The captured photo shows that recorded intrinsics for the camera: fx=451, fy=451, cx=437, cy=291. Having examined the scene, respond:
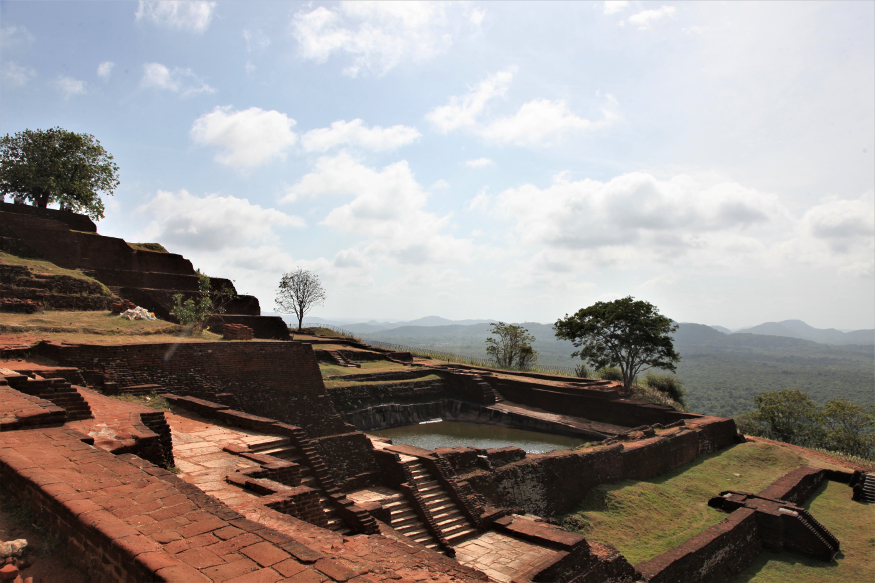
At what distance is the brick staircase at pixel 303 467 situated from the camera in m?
7.72

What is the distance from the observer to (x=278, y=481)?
703 centimetres

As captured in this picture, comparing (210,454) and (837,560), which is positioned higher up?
(210,454)

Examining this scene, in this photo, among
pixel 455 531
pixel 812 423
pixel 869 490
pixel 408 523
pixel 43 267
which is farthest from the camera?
pixel 812 423

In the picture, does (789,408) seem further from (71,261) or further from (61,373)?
(71,261)

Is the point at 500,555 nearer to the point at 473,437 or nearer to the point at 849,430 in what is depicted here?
the point at 473,437

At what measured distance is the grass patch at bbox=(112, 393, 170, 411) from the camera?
9302mm

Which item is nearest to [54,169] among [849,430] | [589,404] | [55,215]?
[55,215]

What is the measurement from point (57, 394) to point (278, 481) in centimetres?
354

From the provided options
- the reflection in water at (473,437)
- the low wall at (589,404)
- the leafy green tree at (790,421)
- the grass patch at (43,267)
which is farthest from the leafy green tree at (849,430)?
the grass patch at (43,267)

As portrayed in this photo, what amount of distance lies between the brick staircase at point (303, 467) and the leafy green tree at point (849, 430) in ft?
87.2

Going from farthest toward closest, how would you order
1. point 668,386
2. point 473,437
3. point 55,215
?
point 668,386
point 55,215
point 473,437

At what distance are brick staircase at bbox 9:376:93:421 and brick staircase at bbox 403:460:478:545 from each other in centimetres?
609

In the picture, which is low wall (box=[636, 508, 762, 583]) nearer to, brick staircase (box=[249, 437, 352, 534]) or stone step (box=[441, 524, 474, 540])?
stone step (box=[441, 524, 474, 540])

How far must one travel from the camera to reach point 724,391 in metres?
77.4
